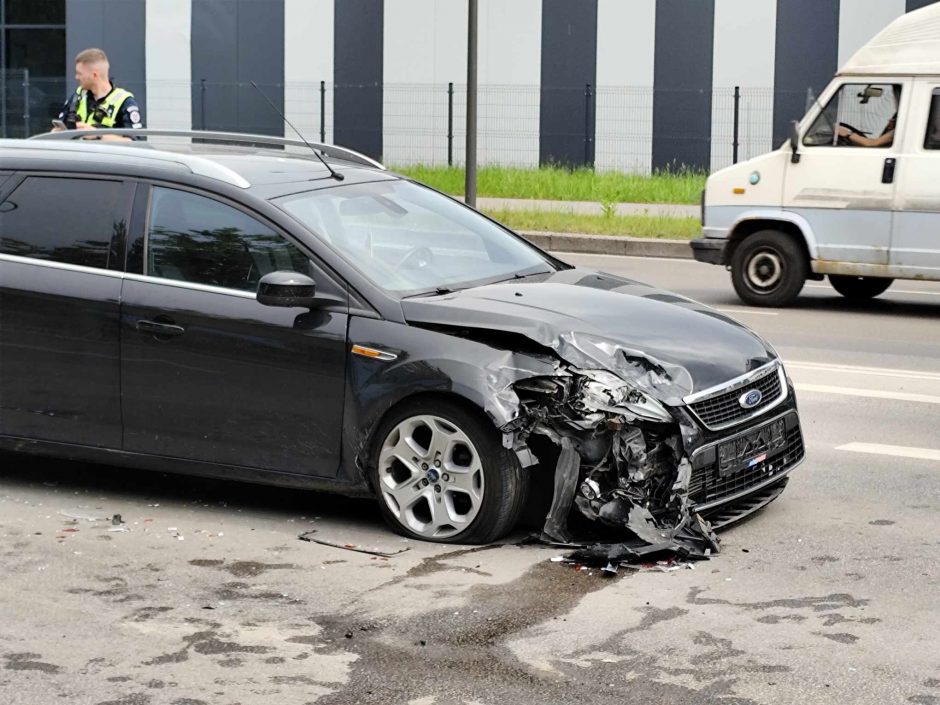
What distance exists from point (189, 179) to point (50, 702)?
109 inches

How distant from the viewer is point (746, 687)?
15.0 feet

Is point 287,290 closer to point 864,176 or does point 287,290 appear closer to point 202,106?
point 864,176

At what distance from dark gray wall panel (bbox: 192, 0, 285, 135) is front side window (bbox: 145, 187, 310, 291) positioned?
83.9 feet

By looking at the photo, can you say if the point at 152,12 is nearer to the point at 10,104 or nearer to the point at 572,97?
the point at 10,104

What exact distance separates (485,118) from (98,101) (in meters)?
19.1

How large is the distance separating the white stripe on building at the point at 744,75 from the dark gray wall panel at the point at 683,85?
17 cm

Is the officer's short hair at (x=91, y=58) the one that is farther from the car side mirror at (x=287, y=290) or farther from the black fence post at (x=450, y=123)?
the black fence post at (x=450, y=123)

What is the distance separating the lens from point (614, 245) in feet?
61.7

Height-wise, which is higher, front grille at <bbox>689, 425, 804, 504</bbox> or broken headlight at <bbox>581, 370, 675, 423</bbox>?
broken headlight at <bbox>581, 370, 675, 423</bbox>

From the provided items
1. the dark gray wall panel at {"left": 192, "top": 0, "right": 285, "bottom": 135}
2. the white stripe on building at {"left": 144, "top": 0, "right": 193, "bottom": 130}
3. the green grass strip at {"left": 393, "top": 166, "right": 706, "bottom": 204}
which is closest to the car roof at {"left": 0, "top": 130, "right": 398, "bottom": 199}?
the green grass strip at {"left": 393, "top": 166, "right": 706, "bottom": 204}

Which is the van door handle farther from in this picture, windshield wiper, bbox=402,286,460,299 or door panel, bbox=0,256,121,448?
door panel, bbox=0,256,121,448

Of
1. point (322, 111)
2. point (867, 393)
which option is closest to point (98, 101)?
point (867, 393)

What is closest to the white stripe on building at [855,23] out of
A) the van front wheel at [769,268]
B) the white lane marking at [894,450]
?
the van front wheel at [769,268]

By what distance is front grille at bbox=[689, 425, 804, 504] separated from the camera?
19.6 ft
